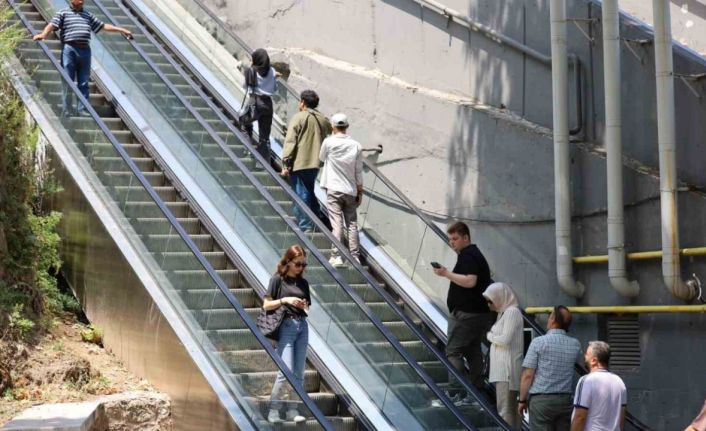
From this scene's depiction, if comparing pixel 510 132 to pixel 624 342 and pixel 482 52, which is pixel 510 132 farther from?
pixel 624 342

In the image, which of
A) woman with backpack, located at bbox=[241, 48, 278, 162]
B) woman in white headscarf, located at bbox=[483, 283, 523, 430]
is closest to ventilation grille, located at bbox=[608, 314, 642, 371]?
woman in white headscarf, located at bbox=[483, 283, 523, 430]

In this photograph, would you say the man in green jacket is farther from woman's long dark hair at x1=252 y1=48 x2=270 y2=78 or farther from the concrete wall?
the concrete wall

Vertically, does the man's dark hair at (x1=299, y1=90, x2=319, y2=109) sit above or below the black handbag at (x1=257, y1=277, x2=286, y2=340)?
above

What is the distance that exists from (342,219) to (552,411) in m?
3.93

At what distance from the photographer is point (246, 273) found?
12.2 meters

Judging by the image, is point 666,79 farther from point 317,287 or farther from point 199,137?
point 199,137

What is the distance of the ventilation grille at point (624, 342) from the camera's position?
1255 cm

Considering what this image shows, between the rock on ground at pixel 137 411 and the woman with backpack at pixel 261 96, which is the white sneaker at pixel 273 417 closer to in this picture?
the rock on ground at pixel 137 411

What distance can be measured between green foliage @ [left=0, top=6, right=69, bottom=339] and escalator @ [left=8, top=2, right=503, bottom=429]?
73 centimetres

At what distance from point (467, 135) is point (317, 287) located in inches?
146

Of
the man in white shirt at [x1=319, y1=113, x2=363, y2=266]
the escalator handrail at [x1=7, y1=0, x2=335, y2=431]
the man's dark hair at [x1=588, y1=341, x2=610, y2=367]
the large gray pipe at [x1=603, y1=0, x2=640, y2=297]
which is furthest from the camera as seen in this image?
the man in white shirt at [x1=319, y1=113, x2=363, y2=266]

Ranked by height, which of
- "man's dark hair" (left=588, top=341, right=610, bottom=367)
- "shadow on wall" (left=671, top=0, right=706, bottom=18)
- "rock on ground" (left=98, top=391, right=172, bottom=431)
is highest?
"shadow on wall" (left=671, top=0, right=706, bottom=18)

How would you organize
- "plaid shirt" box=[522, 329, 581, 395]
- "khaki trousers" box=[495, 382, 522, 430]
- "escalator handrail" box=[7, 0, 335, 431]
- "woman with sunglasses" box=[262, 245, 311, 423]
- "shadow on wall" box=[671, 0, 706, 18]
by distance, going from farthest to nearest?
1. "shadow on wall" box=[671, 0, 706, 18]
2. "khaki trousers" box=[495, 382, 522, 430]
3. "woman with sunglasses" box=[262, 245, 311, 423]
4. "plaid shirt" box=[522, 329, 581, 395]
5. "escalator handrail" box=[7, 0, 335, 431]

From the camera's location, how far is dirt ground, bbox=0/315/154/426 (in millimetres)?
10234
